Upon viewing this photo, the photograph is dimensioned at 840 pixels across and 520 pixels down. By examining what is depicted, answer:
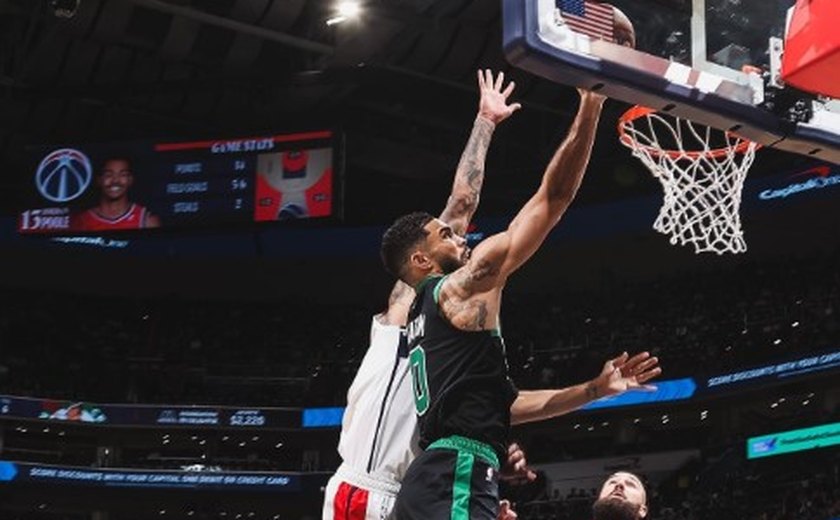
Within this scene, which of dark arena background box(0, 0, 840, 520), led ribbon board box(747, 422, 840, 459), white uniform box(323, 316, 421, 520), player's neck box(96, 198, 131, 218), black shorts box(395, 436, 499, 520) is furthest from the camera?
led ribbon board box(747, 422, 840, 459)

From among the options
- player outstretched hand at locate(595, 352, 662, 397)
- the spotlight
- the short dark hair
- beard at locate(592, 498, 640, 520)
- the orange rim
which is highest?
the spotlight

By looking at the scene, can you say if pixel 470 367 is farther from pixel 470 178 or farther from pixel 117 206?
pixel 117 206

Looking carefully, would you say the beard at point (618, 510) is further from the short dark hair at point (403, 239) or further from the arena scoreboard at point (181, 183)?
the arena scoreboard at point (181, 183)

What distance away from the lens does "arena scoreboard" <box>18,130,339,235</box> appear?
51.2 ft

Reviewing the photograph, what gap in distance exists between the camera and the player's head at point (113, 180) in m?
16.1

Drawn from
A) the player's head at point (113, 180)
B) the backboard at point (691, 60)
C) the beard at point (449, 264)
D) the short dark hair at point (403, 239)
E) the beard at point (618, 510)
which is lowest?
the beard at point (618, 510)

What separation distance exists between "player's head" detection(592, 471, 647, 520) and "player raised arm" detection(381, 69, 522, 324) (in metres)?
0.93

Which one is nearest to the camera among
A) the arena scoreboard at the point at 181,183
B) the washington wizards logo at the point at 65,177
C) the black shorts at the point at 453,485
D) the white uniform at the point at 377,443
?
the black shorts at the point at 453,485

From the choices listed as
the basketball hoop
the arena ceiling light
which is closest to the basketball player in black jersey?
the basketball hoop

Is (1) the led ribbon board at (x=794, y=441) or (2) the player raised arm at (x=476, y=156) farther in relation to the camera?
(1) the led ribbon board at (x=794, y=441)

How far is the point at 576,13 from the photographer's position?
4.70m

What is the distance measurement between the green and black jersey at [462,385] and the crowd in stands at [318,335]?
53.0 feet

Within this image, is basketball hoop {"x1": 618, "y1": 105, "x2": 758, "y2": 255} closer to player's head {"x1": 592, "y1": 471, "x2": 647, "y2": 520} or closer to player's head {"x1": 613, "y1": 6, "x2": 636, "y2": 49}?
player's head {"x1": 613, "y1": 6, "x2": 636, "y2": 49}

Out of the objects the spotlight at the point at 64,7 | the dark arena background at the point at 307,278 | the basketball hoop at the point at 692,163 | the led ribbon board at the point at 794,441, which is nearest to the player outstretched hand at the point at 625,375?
the basketball hoop at the point at 692,163
